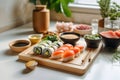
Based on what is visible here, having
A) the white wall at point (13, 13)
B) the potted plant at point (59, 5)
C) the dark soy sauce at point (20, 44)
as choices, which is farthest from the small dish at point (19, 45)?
the potted plant at point (59, 5)

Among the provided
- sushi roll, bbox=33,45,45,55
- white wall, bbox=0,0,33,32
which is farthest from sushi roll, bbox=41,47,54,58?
white wall, bbox=0,0,33,32

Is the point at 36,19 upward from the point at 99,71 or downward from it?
upward

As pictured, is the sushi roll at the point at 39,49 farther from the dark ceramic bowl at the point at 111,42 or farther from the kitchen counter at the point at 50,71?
the dark ceramic bowl at the point at 111,42

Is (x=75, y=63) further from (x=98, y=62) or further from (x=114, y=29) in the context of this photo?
(x=114, y=29)

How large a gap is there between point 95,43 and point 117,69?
22 centimetres

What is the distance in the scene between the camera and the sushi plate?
0.92m

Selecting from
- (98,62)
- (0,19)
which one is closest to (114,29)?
(98,62)

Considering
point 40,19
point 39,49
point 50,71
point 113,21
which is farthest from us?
point 40,19

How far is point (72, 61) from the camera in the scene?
38.5 inches

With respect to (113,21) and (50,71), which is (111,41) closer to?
(113,21)

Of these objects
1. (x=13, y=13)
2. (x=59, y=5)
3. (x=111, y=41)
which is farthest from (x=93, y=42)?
(x=13, y=13)

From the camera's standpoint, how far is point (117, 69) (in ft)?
3.14

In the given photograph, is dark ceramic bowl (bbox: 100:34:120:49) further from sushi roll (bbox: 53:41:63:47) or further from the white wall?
the white wall

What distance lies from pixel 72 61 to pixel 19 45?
361 mm
